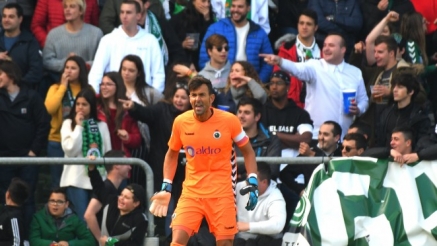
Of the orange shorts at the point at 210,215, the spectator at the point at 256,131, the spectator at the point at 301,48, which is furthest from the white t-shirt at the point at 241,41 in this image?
the orange shorts at the point at 210,215

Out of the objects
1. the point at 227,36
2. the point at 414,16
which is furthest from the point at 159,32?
the point at 414,16

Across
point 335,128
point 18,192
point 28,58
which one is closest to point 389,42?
point 335,128

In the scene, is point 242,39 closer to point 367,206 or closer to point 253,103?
point 253,103

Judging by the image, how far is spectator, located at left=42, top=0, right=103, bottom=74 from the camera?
15523 millimetres

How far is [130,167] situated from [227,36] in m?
2.58

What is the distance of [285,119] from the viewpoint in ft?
47.0

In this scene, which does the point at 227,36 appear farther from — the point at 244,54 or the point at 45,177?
the point at 45,177

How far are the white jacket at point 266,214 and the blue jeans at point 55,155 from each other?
2.64 meters

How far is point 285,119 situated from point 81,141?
2423mm

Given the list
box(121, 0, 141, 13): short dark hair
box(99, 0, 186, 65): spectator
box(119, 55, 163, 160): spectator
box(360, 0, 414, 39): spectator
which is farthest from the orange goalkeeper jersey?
box(360, 0, 414, 39): spectator

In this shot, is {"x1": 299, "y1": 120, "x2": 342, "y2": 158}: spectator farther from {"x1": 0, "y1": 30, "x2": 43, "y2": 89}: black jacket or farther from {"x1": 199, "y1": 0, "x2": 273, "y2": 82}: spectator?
{"x1": 0, "y1": 30, "x2": 43, "y2": 89}: black jacket

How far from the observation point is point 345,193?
1198cm

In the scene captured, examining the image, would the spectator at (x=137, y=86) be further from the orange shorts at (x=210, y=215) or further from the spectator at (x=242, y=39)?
the orange shorts at (x=210, y=215)

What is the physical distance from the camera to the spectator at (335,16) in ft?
53.8
